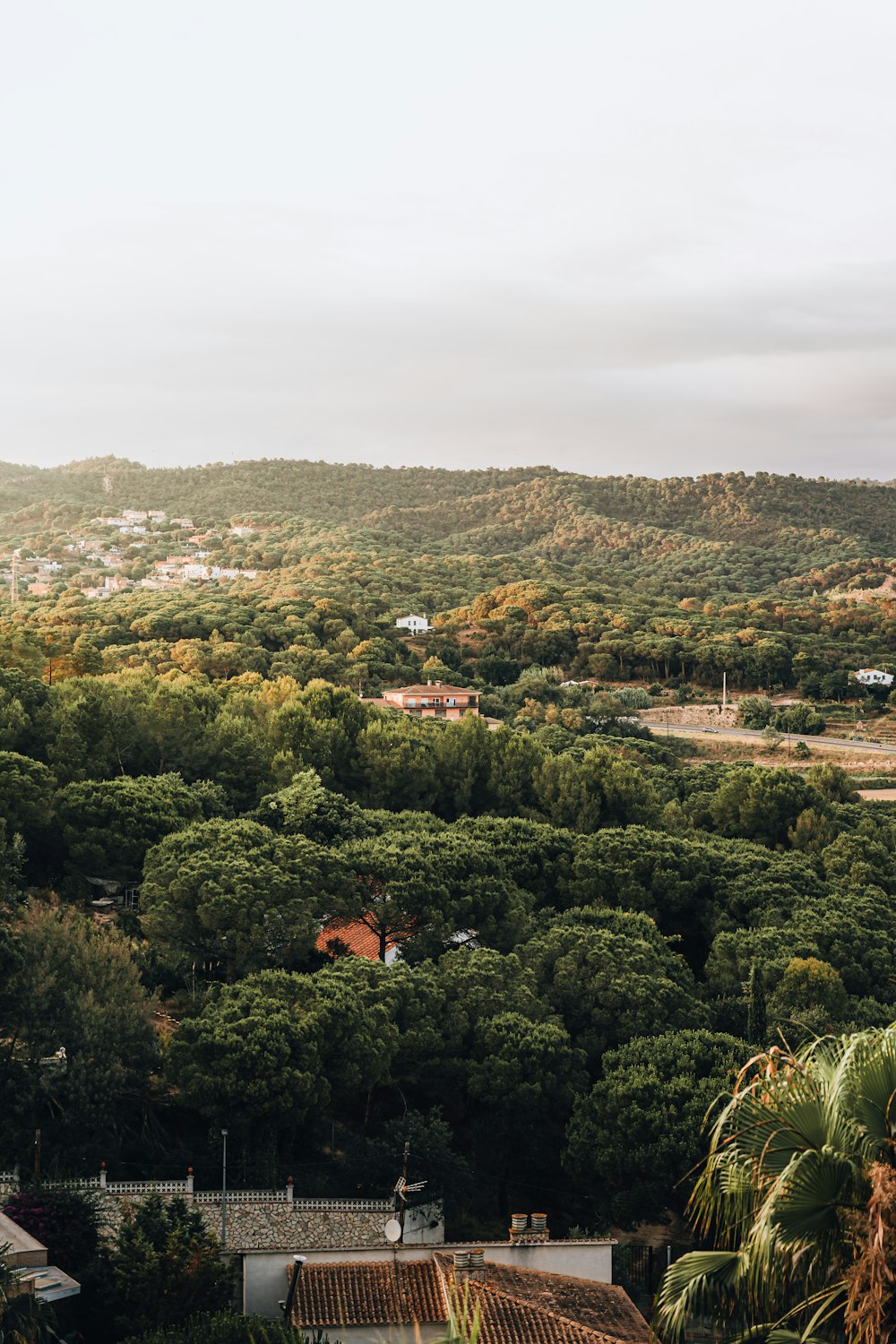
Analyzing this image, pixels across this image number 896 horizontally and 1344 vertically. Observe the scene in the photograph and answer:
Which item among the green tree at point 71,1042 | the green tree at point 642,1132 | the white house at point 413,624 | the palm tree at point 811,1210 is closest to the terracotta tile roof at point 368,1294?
the green tree at point 71,1042

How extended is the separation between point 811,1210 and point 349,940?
1904cm

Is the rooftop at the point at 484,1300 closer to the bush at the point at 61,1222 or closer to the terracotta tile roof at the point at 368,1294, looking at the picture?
the terracotta tile roof at the point at 368,1294

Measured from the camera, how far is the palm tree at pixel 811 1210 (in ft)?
12.2

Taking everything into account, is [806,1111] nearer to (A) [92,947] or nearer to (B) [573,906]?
(A) [92,947]

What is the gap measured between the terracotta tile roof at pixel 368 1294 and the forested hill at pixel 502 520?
65.5 meters

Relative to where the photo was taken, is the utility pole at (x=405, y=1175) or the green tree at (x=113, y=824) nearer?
the utility pole at (x=405, y=1175)

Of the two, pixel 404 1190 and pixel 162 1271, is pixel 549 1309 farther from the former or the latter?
pixel 162 1271

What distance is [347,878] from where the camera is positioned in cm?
2170

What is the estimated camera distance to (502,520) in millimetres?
119000

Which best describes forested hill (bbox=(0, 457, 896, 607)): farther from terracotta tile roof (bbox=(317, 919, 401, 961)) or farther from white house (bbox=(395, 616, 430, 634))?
terracotta tile roof (bbox=(317, 919, 401, 961))

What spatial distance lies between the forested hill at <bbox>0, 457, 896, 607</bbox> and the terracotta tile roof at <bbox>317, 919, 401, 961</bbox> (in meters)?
55.9

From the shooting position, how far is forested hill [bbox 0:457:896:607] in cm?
9188

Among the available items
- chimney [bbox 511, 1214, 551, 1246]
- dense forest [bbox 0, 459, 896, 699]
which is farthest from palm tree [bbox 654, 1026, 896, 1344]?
dense forest [bbox 0, 459, 896, 699]

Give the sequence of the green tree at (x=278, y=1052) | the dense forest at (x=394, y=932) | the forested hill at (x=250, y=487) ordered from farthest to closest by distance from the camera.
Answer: the forested hill at (x=250, y=487) → the dense forest at (x=394, y=932) → the green tree at (x=278, y=1052)
